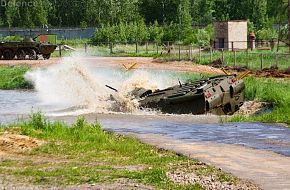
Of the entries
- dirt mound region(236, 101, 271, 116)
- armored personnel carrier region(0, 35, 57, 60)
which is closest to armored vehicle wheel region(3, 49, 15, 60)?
armored personnel carrier region(0, 35, 57, 60)

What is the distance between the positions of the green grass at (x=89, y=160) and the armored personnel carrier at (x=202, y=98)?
22.6 ft

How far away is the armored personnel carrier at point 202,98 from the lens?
80.8 feet

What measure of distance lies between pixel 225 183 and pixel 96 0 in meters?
95.1

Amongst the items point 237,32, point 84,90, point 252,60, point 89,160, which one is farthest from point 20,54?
point 89,160

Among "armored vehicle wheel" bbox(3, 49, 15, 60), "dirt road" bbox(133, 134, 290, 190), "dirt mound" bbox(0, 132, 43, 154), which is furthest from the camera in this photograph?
"armored vehicle wheel" bbox(3, 49, 15, 60)

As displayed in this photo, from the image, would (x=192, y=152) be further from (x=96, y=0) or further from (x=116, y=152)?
(x=96, y=0)

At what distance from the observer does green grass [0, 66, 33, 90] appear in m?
41.7

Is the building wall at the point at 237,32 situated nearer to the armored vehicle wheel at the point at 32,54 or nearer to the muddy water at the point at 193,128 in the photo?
the armored vehicle wheel at the point at 32,54

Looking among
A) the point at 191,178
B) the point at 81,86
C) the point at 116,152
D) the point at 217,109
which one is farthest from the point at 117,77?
the point at 191,178

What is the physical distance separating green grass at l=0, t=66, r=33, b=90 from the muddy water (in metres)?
13.3

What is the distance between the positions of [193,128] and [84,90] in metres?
10.5

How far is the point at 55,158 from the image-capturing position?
14.3 metres

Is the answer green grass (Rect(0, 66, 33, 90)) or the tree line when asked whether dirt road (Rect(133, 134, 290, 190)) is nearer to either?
green grass (Rect(0, 66, 33, 90))

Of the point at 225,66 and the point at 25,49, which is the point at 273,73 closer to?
the point at 225,66
